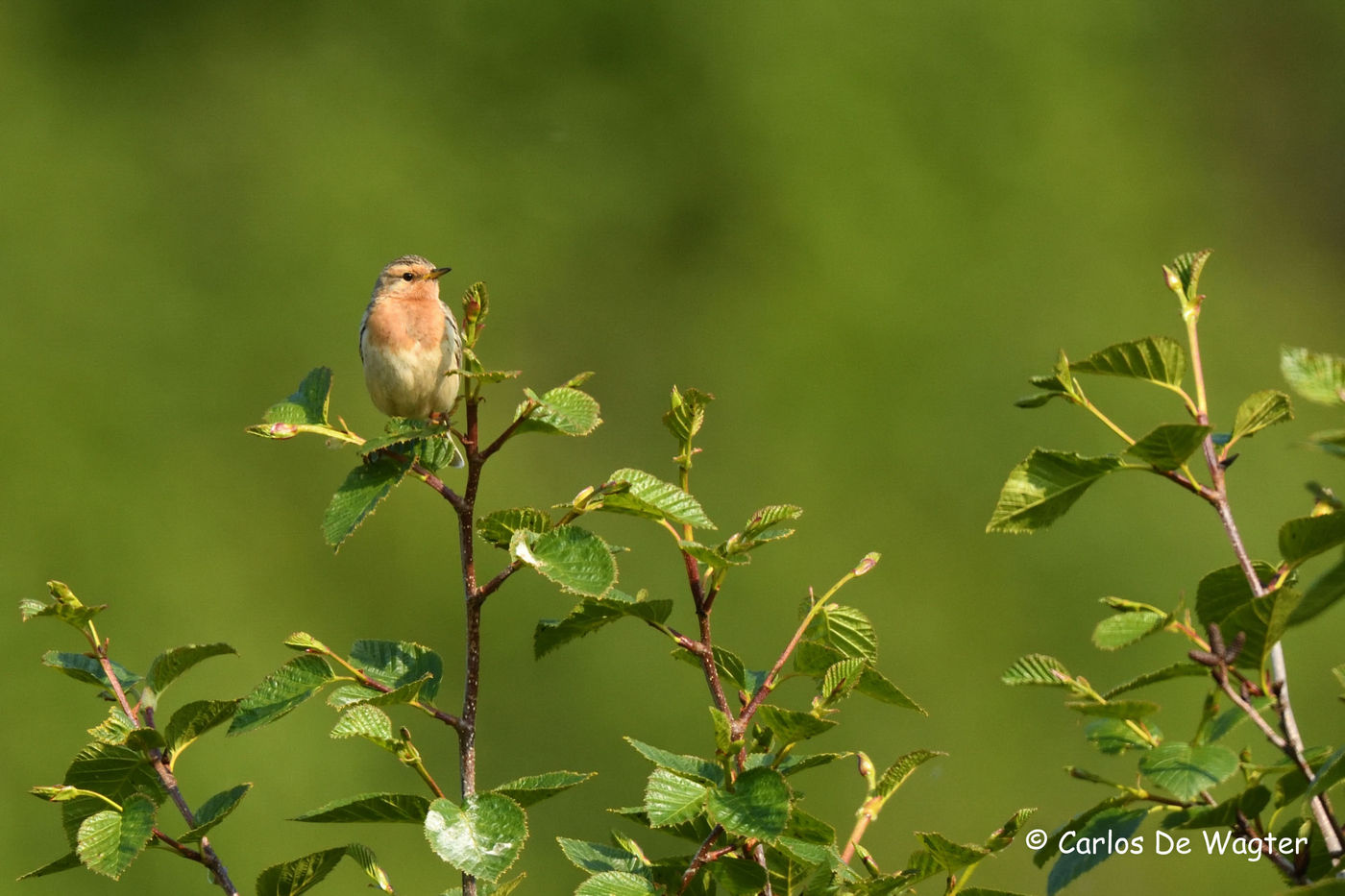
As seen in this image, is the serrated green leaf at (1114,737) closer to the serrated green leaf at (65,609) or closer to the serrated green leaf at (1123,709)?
the serrated green leaf at (1123,709)

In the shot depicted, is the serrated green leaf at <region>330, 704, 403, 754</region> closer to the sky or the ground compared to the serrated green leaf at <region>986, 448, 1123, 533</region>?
closer to the ground

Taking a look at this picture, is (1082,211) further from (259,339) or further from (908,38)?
(259,339)

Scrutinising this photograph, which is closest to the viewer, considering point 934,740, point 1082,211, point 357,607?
point 934,740

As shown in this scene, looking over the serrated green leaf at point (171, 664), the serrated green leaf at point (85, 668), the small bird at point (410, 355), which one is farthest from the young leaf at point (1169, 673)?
the small bird at point (410, 355)

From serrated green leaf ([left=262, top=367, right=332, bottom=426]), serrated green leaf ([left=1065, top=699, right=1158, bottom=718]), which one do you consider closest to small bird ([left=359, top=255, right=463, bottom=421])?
serrated green leaf ([left=262, top=367, right=332, bottom=426])

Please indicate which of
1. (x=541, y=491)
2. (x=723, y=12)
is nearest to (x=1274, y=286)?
(x=723, y=12)

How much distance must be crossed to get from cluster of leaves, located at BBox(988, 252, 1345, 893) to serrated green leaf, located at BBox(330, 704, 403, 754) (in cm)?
69

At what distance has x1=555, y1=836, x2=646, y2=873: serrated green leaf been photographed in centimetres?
163

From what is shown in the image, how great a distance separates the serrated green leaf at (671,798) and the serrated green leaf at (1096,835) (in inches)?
14.7

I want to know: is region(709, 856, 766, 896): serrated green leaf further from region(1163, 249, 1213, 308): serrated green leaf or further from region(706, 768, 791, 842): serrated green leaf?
region(1163, 249, 1213, 308): serrated green leaf

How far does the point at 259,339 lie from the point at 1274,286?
711 cm

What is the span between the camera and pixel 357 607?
8.77m

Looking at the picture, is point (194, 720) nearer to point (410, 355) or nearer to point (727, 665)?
point (727, 665)

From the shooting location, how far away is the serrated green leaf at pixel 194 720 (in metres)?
1.63
